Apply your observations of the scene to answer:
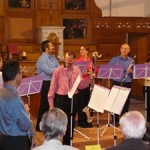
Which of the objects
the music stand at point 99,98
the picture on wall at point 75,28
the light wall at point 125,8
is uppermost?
the light wall at point 125,8

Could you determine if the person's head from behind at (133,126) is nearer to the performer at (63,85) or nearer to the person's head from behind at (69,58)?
the person's head from behind at (69,58)

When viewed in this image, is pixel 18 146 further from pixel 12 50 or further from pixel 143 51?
pixel 143 51

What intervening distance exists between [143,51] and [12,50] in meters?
4.10

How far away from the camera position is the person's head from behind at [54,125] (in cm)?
303

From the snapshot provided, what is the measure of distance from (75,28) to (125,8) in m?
1.85

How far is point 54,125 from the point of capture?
305 cm

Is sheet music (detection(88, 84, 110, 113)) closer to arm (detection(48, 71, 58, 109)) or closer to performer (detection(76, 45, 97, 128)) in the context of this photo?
arm (detection(48, 71, 58, 109))

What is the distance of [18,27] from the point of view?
12.6m

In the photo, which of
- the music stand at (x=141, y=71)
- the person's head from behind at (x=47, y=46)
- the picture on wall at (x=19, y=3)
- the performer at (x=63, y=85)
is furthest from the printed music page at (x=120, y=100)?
the picture on wall at (x=19, y=3)

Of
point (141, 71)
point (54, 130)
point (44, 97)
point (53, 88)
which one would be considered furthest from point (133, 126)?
point (44, 97)

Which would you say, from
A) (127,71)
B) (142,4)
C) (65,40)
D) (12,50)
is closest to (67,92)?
(127,71)

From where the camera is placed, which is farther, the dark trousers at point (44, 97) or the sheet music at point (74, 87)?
the dark trousers at point (44, 97)

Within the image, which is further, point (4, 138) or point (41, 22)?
point (41, 22)

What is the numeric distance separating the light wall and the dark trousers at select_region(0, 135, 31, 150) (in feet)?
31.4
